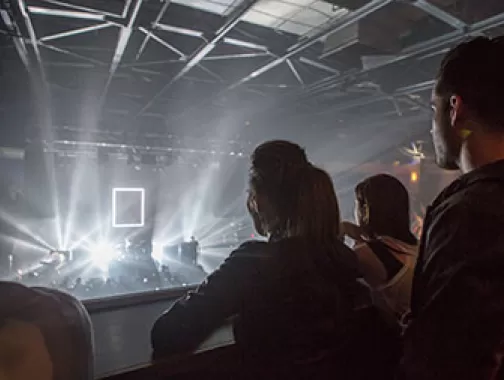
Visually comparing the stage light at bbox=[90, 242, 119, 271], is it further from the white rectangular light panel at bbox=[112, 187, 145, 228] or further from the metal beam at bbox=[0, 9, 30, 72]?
the metal beam at bbox=[0, 9, 30, 72]

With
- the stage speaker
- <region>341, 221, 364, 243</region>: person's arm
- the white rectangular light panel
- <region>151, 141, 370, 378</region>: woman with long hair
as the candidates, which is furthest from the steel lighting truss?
<region>151, 141, 370, 378</region>: woman with long hair

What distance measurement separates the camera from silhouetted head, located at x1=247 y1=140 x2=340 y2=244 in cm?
84

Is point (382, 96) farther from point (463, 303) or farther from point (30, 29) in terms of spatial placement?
point (463, 303)

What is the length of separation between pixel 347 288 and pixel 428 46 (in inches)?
89.9

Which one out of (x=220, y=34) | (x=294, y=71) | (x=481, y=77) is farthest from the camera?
(x=294, y=71)

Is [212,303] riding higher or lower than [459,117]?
lower

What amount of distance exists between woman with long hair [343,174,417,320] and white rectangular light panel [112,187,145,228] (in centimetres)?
477

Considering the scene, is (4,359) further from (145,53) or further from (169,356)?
(145,53)

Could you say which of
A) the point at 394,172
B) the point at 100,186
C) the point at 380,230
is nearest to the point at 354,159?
the point at 394,172

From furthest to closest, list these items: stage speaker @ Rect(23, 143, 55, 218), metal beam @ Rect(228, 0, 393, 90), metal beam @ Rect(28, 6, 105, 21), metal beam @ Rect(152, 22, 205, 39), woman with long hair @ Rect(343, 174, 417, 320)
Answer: stage speaker @ Rect(23, 143, 55, 218)
metal beam @ Rect(152, 22, 205, 39)
metal beam @ Rect(28, 6, 105, 21)
metal beam @ Rect(228, 0, 393, 90)
woman with long hair @ Rect(343, 174, 417, 320)

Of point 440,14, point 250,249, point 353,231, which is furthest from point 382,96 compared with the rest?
point 250,249

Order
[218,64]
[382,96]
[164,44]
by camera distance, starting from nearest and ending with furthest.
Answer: [164,44]
[218,64]
[382,96]

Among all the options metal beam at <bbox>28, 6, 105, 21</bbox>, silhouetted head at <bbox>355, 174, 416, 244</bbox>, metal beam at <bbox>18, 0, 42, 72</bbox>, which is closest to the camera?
silhouetted head at <bbox>355, 174, 416, 244</bbox>

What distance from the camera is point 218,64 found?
139 inches
